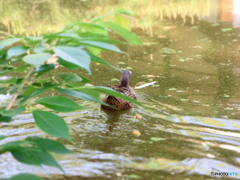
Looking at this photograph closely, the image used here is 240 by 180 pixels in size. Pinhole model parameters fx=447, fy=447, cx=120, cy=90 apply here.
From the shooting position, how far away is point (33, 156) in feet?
5.38

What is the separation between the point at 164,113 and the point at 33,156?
265 centimetres

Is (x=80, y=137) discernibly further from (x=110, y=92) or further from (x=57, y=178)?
(x=110, y=92)

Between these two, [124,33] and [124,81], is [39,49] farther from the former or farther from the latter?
[124,81]

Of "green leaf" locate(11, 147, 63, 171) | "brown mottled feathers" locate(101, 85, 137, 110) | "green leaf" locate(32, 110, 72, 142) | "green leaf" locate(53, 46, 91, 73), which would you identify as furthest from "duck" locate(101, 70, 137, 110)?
"green leaf" locate(53, 46, 91, 73)

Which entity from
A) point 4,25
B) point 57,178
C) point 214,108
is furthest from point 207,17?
point 57,178

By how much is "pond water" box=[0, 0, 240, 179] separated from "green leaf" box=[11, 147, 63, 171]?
61cm

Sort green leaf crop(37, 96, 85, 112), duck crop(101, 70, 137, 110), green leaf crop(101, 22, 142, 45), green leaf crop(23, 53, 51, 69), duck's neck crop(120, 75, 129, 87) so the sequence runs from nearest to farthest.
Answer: green leaf crop(23, 53, 51, 69) < green leaf crop(101, 22, 142, 45) < green leaf crop(37, 96, 85, 112) < duck crop(101, 70, 137, 110) < duck's neck crop(120, 75, 129, 87)

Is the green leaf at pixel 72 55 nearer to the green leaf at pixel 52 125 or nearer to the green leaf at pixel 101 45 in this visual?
the green leaf at pixel 101 45

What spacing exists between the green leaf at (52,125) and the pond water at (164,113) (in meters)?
0.50

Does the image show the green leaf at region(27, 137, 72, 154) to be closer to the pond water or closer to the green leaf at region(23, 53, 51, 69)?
the green leaf at region(23, 53, 51, 69)

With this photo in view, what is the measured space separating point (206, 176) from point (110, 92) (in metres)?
1.15

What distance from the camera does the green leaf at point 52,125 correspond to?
1.71m

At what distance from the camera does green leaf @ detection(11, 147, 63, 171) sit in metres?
1.63

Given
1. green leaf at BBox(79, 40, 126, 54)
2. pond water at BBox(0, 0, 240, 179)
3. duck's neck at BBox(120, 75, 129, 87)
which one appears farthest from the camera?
duck's neck at BBox(120, 75, 129, 87)
